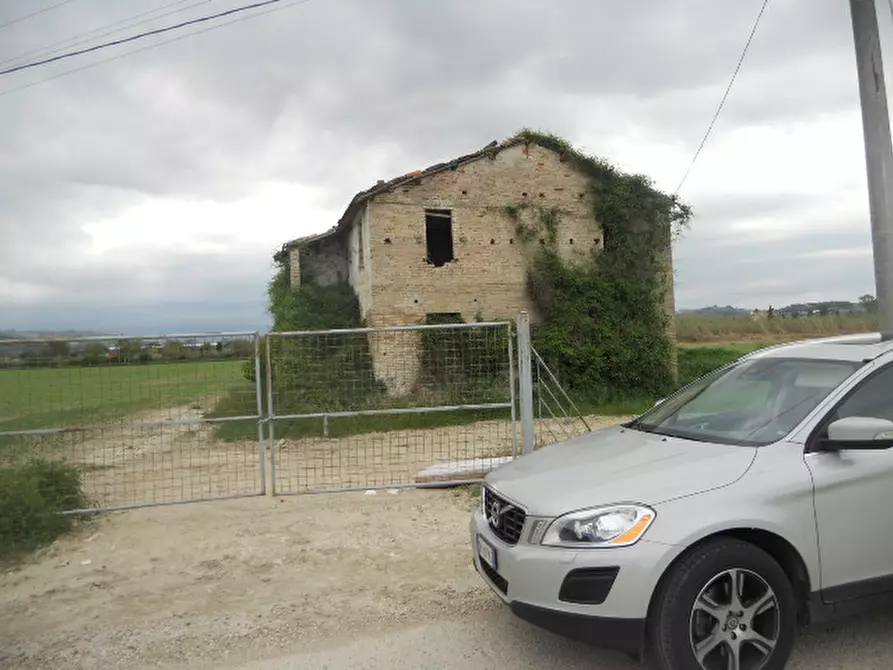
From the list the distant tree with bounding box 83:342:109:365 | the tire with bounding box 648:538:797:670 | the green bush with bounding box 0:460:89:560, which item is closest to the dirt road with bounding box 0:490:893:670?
the green bush with bounding box 0:460:89:560

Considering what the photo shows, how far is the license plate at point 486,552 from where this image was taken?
3445mm

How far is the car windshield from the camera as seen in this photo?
3549mm

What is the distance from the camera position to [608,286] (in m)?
18.1

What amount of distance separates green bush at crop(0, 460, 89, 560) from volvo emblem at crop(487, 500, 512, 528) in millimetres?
4577

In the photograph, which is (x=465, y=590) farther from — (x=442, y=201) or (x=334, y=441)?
(x=442, y=201)

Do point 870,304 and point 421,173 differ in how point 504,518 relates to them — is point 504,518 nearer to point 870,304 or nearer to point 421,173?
point 870,304

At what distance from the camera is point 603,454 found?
3.71 metres

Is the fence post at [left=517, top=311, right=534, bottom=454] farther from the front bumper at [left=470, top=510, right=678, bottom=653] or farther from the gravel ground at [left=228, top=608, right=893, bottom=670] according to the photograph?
the front bumper at [left=470, top=510, right=678, bottom=653]

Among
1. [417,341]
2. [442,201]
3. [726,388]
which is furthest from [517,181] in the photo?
[726,388]

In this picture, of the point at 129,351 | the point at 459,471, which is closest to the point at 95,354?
the point at 129,351

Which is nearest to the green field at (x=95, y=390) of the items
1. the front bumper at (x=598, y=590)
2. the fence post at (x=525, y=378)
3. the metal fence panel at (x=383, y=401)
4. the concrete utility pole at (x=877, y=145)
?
the metal fence panel at (x=383, y=401)

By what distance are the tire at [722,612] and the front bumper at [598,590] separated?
10cm

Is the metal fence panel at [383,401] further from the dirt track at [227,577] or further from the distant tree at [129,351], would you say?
A: the distant tree at [129,351]

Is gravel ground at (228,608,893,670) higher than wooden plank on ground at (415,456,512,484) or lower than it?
lower
